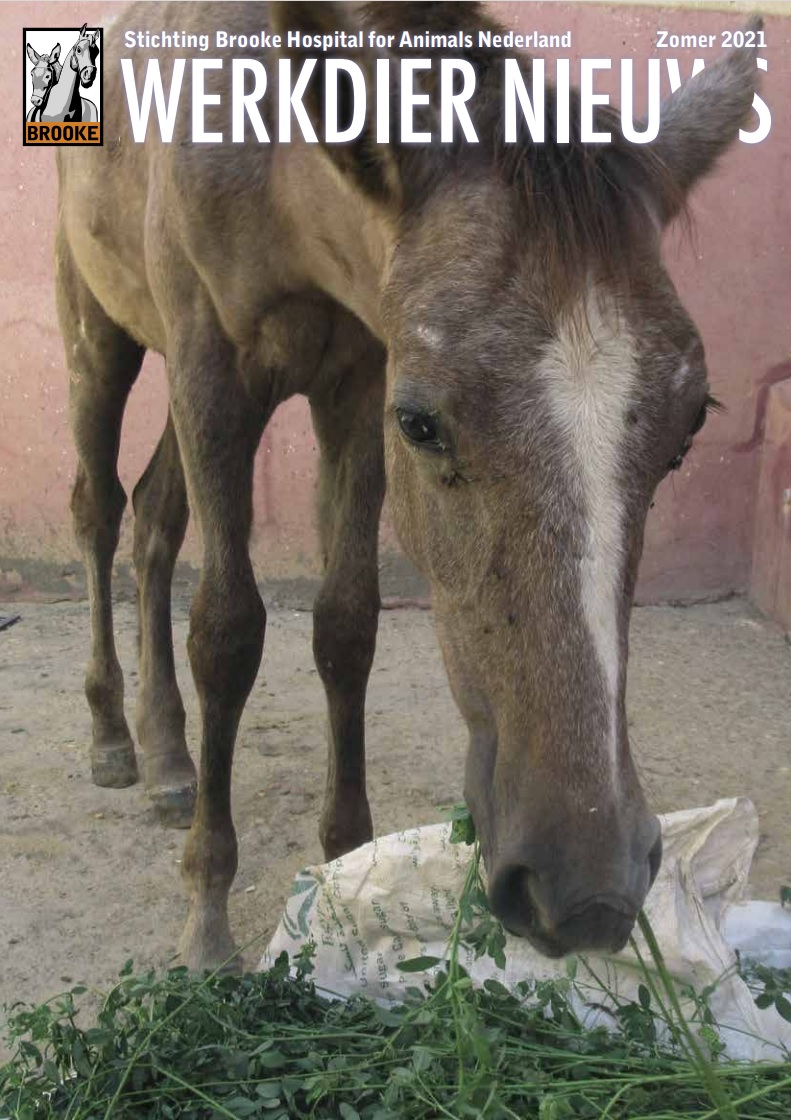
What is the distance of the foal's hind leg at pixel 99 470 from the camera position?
3.90 metres

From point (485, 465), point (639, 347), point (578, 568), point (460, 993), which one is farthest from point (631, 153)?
point (460, 993)

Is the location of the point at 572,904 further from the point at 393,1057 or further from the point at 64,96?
the point at 64,96

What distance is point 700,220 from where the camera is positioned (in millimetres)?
→ 5422

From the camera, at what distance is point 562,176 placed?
1847 millimetres

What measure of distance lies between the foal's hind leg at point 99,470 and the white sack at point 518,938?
1587 mm

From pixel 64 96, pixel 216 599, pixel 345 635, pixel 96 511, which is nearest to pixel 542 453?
pixel 216 599

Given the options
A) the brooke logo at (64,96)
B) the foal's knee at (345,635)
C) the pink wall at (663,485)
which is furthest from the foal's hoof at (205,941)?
the pink wall at (663,485)

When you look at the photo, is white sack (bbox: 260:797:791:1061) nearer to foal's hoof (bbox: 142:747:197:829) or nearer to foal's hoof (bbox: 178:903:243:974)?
foal's hoof (bbox: 178:903:243:974)

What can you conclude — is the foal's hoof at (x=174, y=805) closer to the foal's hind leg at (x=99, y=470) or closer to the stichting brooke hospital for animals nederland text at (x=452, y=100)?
the foal's hind leg at (x=99, y=470)

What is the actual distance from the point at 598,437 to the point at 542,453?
3.1 inches

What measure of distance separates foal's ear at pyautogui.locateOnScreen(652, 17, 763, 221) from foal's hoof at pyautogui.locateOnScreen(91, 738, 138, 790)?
2.49 meters

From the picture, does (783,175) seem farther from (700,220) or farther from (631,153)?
(631,153)

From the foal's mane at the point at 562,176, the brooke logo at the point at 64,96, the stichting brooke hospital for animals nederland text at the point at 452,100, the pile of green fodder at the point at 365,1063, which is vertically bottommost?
the pile of green fodder at the point at 365,1063

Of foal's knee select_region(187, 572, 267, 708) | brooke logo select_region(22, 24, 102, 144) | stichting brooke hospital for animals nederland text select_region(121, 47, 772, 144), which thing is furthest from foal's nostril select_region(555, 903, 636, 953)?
brooke logo select_region(22, 24, 102, 144)
